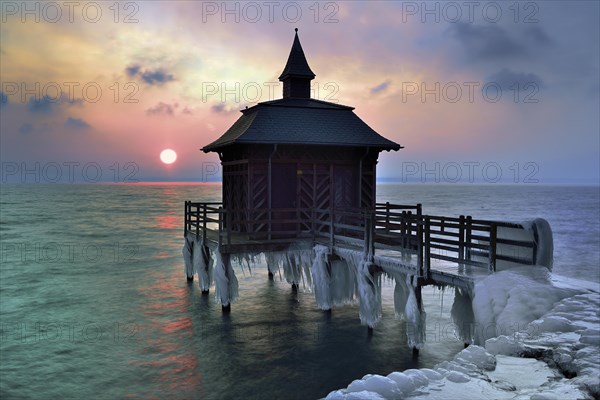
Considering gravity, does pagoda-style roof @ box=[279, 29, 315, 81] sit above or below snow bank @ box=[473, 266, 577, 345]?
above

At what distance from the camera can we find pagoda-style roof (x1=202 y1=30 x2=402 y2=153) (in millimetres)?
18938

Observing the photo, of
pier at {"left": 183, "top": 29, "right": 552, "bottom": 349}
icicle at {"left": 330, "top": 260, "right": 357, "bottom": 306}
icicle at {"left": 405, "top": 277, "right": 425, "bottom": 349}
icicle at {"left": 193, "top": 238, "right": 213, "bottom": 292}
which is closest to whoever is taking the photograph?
icicle at {"left": 405, "top": 277, "right": 425, "bottom": 349}

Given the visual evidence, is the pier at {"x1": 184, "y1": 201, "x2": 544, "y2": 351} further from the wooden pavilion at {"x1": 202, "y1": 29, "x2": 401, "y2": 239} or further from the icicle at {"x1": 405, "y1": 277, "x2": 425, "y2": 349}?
the wooden pavilion at {"x1": 202, "y1": 29, "x2": 401, "y2": 239}

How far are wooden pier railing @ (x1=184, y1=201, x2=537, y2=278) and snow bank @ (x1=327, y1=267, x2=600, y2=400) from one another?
3.05 metres

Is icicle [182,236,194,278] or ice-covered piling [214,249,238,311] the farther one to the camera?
icicle [182,236,194,278]

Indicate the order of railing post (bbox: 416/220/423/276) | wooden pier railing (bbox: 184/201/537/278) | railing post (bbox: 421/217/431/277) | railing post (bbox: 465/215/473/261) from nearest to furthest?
wooden pier railing (bbox: 184/201/537/278), railing post (bbox: 465/215/473/261), railing post (bbox: 421/217/431/277), railing post (bbox: 416/220/423/276)

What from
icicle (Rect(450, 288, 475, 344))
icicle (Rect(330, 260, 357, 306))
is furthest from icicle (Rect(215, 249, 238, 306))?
icicle (Rect(450, 288, 475, 344))

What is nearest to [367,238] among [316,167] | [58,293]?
[316,167]

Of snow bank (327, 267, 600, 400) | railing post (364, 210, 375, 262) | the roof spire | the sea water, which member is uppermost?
the roof spire

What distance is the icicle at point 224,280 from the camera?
17828 millimetres

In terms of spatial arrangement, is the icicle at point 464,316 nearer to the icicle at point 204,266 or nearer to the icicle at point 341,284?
the icicle at point 341,284

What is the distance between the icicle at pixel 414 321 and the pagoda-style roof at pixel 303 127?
807cm

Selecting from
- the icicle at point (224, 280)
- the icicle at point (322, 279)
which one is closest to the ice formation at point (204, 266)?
the icicle at point (224, 280)

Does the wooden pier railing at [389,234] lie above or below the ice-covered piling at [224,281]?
above
